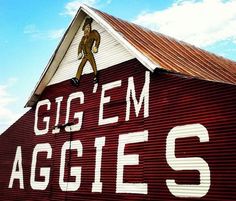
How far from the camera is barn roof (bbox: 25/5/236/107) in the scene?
16047 millimetres

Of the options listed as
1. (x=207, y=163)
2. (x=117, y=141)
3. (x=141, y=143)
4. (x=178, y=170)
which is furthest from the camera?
(x=117, y=141)

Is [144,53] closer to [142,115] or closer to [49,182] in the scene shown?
[142,115]

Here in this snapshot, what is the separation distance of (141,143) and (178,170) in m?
2.20

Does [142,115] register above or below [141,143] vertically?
above

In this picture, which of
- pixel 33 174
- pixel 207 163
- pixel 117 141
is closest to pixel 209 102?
pixel 207 163

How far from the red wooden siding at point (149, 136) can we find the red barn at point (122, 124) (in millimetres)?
34

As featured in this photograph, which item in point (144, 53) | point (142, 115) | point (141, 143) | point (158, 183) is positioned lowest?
point (158, 183)

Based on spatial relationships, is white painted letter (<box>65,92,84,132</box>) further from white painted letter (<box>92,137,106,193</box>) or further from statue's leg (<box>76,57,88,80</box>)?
white painted letter (<box>92,137,106,193</box>)

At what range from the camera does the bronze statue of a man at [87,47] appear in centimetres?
1925

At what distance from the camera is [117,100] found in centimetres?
1725

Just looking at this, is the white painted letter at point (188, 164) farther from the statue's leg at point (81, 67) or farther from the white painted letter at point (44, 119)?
the white painted letter at point (44, 119)

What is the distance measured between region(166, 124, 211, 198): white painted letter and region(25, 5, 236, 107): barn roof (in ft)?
7.82

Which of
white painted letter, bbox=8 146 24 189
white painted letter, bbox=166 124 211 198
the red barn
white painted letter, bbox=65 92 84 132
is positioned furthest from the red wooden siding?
white painted letter, bbox=8 146 24 189

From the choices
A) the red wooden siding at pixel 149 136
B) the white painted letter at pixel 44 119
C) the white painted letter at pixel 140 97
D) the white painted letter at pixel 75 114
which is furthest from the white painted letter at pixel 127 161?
the white painted letter at pixel 44 119
